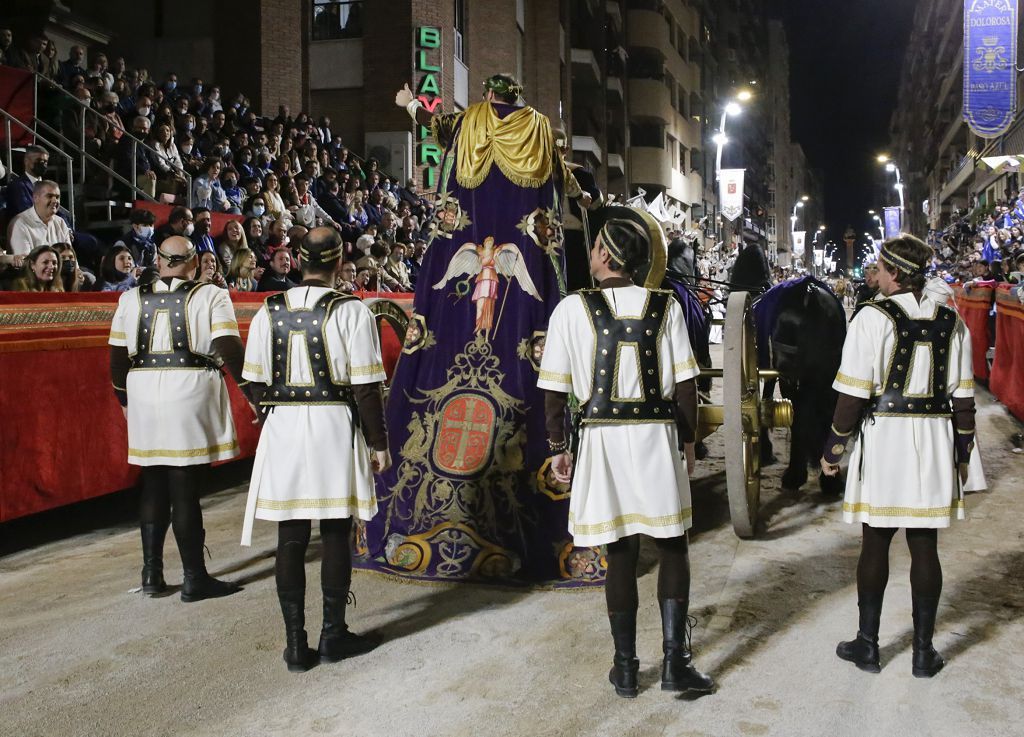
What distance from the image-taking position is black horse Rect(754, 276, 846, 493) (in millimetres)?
6988

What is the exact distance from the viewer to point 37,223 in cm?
806

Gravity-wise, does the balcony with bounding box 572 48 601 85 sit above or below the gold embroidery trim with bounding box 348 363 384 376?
above

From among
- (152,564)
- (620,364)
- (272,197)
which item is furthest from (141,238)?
(620,364)

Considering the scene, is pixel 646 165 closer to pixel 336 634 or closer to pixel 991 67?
pixel 991 67

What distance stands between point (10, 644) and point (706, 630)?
316 centimetres

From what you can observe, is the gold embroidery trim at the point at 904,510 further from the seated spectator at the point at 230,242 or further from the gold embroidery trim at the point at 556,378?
the seated spectator at the point at 230,242

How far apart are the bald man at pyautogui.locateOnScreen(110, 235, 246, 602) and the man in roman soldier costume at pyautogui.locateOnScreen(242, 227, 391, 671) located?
3.09 ft

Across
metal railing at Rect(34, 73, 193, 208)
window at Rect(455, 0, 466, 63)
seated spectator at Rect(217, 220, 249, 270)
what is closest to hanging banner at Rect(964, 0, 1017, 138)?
window at Rect(455, 0, 466, 63)

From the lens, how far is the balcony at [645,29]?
43688 mm

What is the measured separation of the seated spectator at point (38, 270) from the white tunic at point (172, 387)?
241cm

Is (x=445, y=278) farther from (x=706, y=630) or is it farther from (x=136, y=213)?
(x=136, y=213)

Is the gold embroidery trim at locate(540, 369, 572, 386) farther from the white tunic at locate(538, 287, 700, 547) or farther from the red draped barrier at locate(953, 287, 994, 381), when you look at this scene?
the red draped barrier at locate(953, 287, 994, 381)

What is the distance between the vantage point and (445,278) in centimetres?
514

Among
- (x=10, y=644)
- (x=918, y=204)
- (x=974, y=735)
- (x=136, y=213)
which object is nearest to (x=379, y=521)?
(x=10, y=644)
